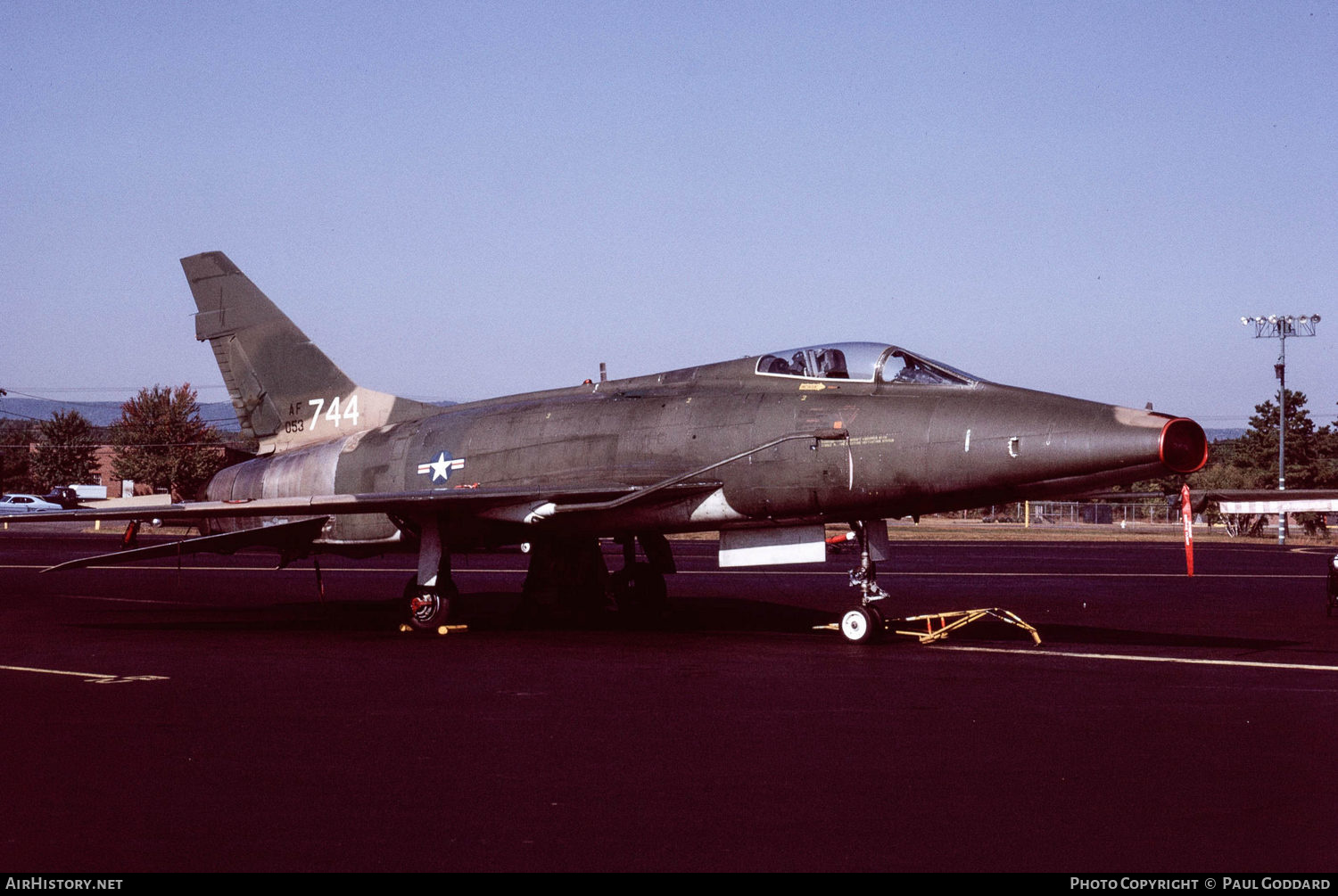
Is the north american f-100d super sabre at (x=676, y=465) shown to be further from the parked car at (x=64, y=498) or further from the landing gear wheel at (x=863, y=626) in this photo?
the parked car at (x=64, y=498)

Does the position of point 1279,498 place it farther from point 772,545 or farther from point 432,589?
point 432,589

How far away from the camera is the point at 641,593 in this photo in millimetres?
18672

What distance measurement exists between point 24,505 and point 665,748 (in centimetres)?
7990

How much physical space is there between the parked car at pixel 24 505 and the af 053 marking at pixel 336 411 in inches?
2289

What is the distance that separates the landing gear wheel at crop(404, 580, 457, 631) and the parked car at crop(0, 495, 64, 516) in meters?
63.5

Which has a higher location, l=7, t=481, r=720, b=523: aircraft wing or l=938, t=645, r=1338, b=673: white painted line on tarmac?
l=7, t=481, r=720, b=523: aircraft wing

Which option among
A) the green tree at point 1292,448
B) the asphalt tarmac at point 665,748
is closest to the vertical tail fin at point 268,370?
the asphalt tarmac at point 665,748

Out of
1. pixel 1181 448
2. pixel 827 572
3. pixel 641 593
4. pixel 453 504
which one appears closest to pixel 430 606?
pixel 453 504

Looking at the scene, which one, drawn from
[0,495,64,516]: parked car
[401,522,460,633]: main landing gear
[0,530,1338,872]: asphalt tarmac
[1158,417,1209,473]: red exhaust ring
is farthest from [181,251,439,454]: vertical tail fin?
[0,495,64,516]: parked car

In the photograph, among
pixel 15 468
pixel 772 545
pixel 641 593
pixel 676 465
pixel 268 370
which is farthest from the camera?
pixel 15 468

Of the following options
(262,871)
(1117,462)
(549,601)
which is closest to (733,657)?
(1117,462)

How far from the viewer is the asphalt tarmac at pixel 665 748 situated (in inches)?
222

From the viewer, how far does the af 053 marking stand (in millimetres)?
21188

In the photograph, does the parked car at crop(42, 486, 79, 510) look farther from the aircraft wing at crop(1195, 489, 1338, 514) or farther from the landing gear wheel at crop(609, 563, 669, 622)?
the aircraft wing at crop(1195, 489, 1338, 514)
